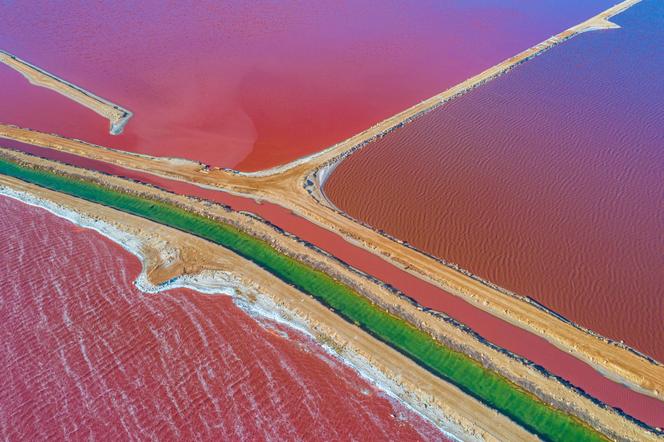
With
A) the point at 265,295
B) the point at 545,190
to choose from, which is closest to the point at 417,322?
the point at 265,295

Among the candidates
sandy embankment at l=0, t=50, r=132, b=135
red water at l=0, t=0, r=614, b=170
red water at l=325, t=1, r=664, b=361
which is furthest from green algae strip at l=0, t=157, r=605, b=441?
sandy embankment at l=0, t=50, r=132, b=135

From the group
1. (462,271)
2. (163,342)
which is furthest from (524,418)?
(163,342)

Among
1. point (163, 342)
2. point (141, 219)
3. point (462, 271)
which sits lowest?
point (163, 342)

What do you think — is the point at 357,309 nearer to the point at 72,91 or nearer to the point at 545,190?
the point at 545,190

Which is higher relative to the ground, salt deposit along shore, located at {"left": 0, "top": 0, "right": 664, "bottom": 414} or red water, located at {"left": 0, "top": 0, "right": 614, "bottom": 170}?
red water, located at {"left": 0, "top": 0, "right": 614, "bottom": 170}

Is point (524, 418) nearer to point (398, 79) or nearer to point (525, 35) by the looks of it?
point (398, 79)

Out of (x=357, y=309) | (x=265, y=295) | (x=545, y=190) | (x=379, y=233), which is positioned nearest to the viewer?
(x=357, y=309)

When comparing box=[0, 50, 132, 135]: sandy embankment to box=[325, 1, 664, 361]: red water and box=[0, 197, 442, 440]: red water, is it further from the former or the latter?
box=[325, 1, 664, 361]: red water
